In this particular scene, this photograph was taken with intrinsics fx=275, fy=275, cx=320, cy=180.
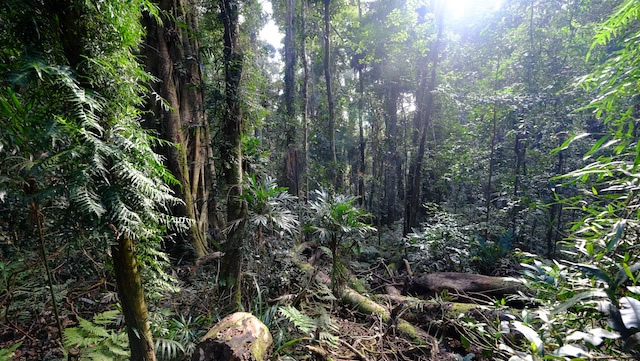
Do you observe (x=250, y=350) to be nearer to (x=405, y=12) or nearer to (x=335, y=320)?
(x=335, y=320)

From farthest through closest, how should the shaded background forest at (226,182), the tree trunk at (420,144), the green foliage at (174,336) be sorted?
1. the tree trunk at (420,144)
2. the green foliage at (174,336)
3. the shaded background forest at (226,182)

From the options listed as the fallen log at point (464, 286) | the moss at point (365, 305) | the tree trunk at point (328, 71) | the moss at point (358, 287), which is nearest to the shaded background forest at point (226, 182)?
the moss at point (365, 305)

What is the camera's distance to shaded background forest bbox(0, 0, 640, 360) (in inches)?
56.2

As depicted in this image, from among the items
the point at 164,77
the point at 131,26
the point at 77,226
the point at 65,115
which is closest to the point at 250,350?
the point at 77,226

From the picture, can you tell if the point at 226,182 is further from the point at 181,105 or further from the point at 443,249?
the point at 443,249

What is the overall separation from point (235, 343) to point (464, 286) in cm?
448

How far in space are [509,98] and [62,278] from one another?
9.45 metres

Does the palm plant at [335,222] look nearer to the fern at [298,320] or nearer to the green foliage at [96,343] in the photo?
the fern at [298,320]

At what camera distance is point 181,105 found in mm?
6020

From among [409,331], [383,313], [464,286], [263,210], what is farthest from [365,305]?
[263,210]

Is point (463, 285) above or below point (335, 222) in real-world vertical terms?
below

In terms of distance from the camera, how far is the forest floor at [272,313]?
120 inches

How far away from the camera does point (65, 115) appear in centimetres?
159

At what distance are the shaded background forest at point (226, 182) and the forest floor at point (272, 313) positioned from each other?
0.04 meters
